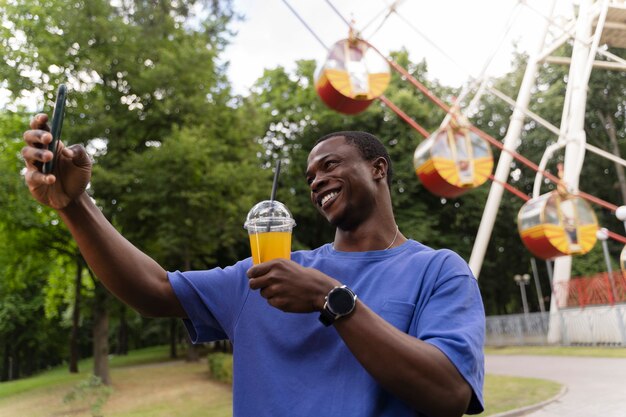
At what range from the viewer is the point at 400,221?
85.3 feet

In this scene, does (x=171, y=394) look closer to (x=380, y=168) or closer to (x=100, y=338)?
(x=100, y=338)

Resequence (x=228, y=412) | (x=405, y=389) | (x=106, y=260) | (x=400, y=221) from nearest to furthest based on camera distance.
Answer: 1. (x=405, y=389)
2. (x=106, y=260)
3. (x=228, y=412)
4. (x=400, y=221)

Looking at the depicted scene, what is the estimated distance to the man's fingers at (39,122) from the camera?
1451 millimetres

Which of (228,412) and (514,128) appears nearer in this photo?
(228,412)

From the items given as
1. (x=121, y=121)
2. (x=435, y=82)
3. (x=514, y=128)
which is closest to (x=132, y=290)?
(x=514, y=128)

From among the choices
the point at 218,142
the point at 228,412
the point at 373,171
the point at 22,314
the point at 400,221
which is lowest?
the point at 228,412

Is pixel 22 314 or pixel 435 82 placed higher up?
pixel 435 82

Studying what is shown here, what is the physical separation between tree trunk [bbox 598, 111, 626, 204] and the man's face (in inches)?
1245

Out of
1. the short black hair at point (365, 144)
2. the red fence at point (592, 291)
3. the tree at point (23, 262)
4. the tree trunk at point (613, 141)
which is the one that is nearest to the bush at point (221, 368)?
the tree at point (23, 262)

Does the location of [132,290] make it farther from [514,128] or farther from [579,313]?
[579,313]

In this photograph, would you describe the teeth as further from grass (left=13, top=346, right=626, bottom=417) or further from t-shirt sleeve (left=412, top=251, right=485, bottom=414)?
grass (left=13, top=346, right=626, bottom=417)

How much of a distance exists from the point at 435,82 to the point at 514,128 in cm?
1703

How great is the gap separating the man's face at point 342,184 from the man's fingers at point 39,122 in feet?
2.55

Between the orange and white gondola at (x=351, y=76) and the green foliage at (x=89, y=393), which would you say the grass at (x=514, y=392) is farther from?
the green foliage at (x=89, y=393)
